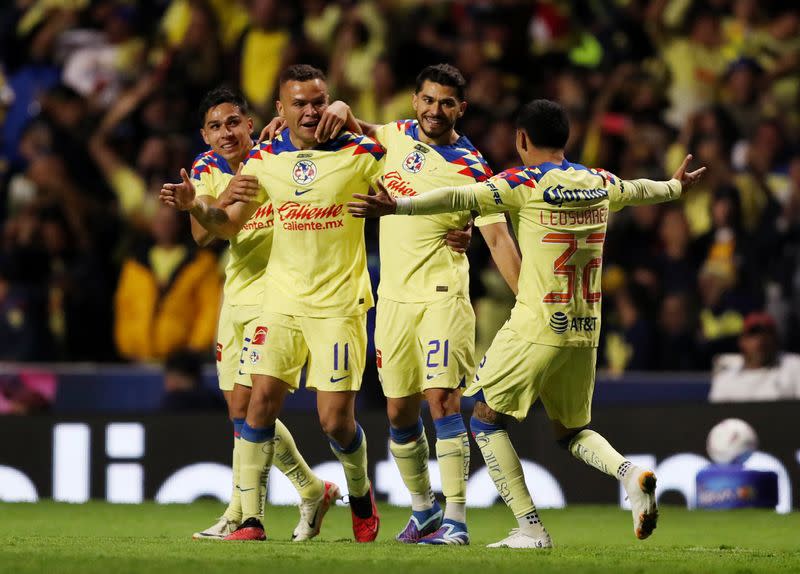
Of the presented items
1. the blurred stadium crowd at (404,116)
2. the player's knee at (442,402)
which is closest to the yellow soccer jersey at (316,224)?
the player's knee at (442,402)

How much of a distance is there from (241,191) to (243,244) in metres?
0.63

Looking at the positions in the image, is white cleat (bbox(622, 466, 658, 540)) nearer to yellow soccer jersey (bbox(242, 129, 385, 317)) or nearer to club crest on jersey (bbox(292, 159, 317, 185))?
yellow soccer jersey (bbox(242, 129, 385, 317))

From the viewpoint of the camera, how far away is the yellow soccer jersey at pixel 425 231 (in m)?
8.31

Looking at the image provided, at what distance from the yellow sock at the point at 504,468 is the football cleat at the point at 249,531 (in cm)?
125

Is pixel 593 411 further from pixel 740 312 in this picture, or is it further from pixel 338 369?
pixel 338 369

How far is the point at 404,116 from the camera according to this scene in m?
13.6

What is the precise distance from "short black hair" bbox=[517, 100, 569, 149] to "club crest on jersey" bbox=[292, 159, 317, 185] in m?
1.14

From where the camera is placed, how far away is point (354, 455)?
842 centimetres

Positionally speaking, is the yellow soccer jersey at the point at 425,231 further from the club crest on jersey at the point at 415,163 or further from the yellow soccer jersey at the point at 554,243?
the yellow soccer jersey at the point at 554,243

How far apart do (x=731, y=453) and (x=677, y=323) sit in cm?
167

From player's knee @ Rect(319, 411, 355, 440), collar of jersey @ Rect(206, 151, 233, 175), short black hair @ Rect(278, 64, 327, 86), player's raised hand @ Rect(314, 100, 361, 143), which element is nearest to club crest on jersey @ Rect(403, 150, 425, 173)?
player's raised hand @ Rect(314, 100, 361, 143)

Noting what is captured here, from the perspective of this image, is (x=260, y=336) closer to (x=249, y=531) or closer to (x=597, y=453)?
(x=249, y=531)

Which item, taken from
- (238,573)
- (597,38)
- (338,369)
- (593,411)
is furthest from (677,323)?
(238,573)

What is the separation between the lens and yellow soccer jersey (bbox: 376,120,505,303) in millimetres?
8312
